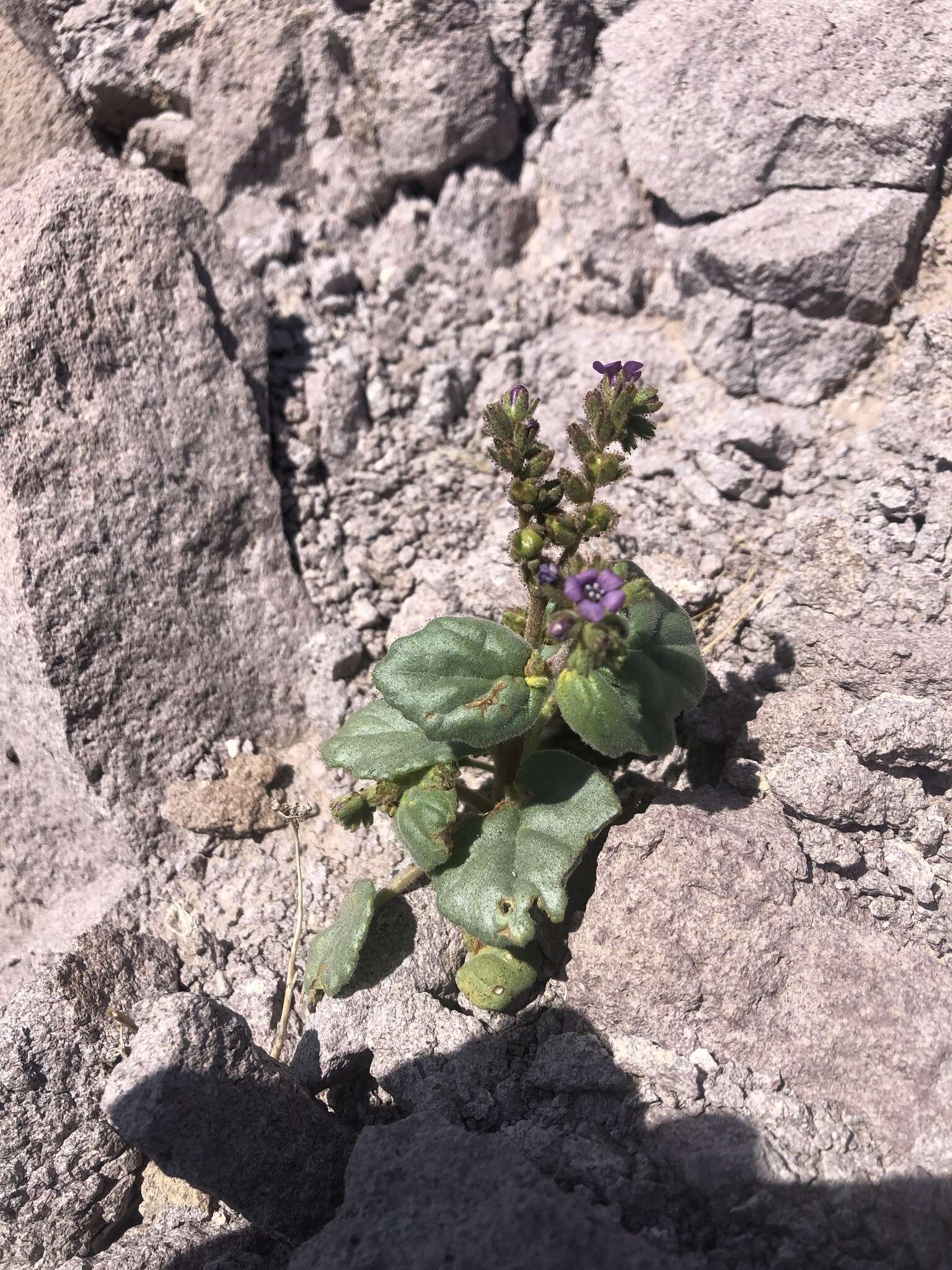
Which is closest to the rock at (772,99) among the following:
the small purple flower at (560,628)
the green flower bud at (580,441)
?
the green flower bud at (580,441)

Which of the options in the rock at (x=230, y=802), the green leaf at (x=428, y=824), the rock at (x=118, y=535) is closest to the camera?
the green leaf at (x=428, y=824)

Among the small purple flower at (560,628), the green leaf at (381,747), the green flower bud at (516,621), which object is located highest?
the small purple flower at (560,628)

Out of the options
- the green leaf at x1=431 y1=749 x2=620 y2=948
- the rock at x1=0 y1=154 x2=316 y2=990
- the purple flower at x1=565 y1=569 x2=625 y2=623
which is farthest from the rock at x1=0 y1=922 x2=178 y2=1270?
the purple flower at x1=565 y1=569 x2=625 y2=623

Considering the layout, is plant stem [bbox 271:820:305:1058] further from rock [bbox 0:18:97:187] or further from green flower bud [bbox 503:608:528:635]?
rock [bbox 0:18:97:187]

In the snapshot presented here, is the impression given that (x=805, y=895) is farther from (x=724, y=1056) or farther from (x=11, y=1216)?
(x=11, y=1216)

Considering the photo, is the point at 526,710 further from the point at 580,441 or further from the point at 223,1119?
the point at 223,1119

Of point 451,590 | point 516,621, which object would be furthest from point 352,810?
point 451,590

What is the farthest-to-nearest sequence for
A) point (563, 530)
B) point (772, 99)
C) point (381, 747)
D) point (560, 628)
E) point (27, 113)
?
point (27, 113) → point (772, 99) → point (381, 747) → point (563, 530) → point (560, 628)

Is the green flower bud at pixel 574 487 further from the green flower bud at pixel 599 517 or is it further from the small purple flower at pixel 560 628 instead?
the small purple flower at pixel 560 628
